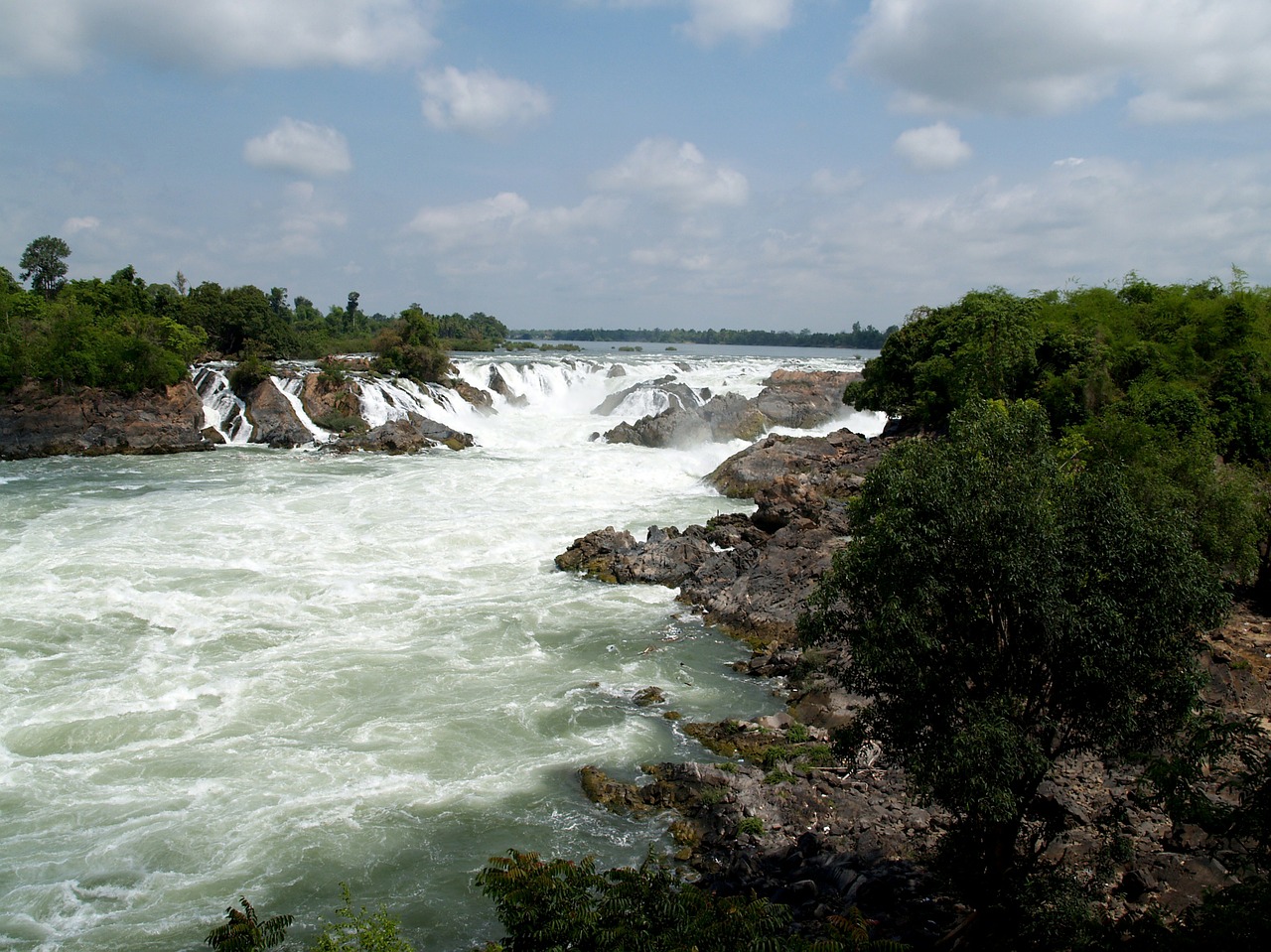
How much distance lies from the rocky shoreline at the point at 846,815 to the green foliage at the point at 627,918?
186 cm

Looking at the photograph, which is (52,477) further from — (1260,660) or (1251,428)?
(1251,428)

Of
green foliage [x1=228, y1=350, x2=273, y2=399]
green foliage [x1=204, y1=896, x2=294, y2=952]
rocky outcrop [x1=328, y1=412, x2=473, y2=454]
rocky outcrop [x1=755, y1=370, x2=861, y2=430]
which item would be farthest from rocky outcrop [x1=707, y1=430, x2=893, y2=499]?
green foliage [x1=228, y1=350, x2=273, y2=399]

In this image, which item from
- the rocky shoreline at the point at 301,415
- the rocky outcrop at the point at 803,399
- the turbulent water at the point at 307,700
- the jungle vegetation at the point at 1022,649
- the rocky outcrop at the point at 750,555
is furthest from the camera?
the rocky outcrop at the point at 803,399

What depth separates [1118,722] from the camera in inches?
298

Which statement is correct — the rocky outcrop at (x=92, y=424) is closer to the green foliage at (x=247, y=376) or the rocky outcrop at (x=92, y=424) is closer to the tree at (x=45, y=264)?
the green foliage at (x=247, y=376)

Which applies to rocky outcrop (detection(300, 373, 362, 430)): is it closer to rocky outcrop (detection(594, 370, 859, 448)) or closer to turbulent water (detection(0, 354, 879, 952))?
turbulent water (detection(0, 354, 879, 952))

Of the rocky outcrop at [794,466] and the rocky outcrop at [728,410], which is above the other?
the rocky outcrop at [728,410]

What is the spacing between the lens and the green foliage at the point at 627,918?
6629 millimetres

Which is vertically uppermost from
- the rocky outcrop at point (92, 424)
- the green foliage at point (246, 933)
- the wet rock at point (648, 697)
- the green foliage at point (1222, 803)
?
the rocky outcrop at point (92, 424)

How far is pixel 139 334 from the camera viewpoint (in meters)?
42.7

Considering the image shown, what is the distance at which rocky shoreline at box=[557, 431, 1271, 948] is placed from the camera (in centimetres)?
890

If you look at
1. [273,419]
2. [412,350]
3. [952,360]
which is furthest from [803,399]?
[273,419]

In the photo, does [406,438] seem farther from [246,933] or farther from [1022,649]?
[1022,649]

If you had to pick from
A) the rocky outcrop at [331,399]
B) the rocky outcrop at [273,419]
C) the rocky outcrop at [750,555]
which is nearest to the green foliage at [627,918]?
the rocky outcrop at [750,555]
